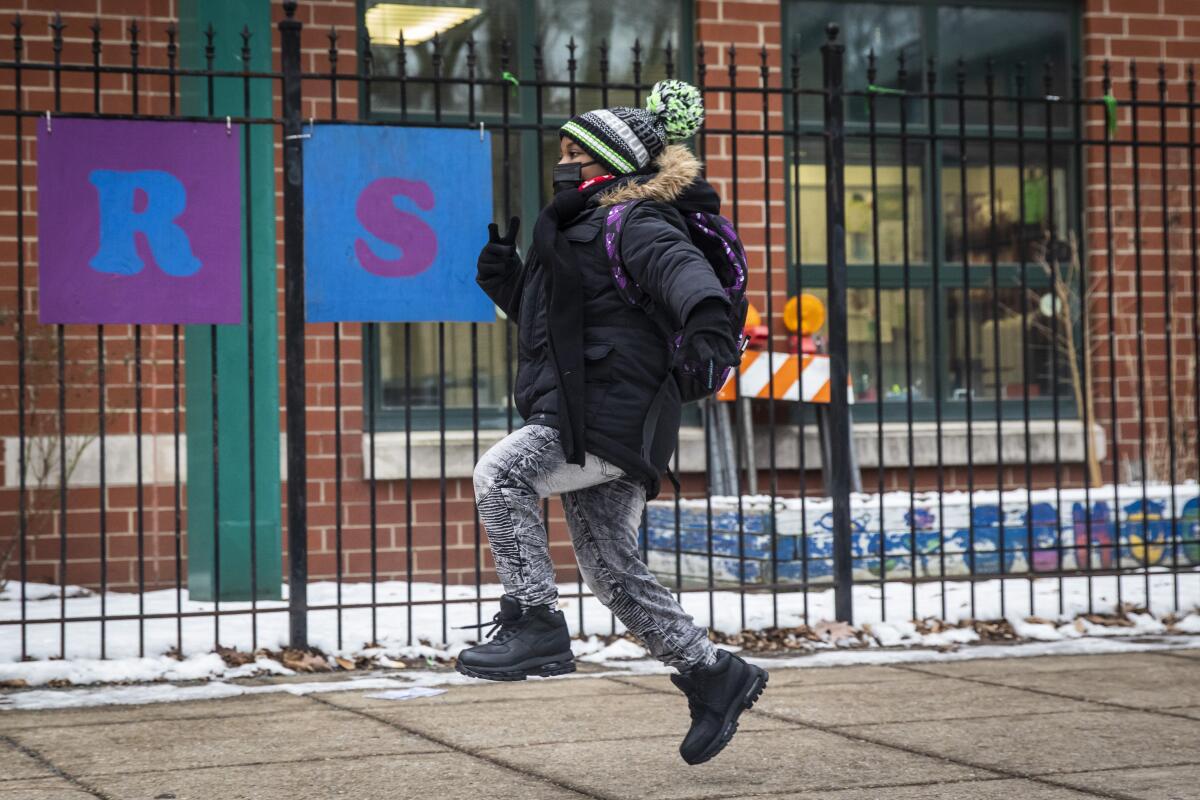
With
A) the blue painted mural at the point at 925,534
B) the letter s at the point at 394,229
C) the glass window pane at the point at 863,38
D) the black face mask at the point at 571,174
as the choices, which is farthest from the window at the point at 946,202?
the black face mask at the point at 571,174

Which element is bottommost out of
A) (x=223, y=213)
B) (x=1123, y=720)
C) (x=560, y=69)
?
(x=1123, y=720)

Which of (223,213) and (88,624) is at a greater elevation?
(223,213)

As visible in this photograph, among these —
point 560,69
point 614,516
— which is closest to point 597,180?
point 614,516

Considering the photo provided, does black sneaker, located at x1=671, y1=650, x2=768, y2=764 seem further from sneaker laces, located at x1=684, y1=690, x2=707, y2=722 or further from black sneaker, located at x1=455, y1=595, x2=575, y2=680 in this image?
black sneaker, located at x1=455, y1=595, x2=575, y2=680

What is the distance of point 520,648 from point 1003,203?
723 centimetres

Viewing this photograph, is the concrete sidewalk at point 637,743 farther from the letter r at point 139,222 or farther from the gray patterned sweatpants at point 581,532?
the letter r at point 139,222

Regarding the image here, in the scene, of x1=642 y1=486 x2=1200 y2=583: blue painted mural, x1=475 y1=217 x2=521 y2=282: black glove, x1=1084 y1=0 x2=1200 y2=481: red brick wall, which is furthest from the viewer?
x1=1084 y1=0 x2=1200 y2=481: red brick wall

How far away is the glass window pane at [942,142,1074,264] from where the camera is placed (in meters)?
10.3

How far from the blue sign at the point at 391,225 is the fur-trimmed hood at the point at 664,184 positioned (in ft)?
7.74

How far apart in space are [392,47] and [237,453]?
286 cm

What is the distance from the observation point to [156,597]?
8.26m

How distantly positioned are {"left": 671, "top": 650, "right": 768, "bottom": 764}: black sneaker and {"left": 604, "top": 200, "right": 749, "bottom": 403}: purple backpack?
2.51ft

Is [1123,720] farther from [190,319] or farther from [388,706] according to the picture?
[190,319]

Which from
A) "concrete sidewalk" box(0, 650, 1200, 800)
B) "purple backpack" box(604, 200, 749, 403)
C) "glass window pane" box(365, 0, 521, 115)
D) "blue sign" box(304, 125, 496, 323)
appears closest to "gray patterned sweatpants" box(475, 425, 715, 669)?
"purple backpack" box(604, 200, 749, 403)
